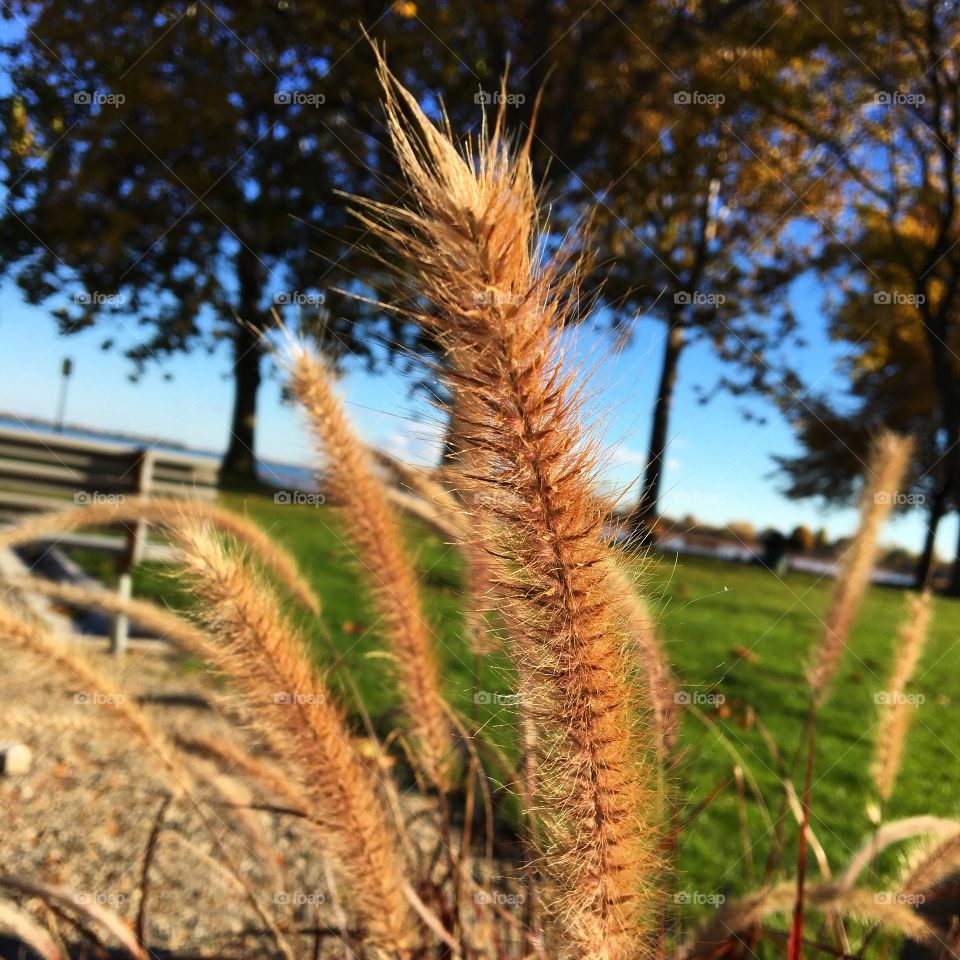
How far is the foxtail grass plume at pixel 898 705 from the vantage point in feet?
4.89

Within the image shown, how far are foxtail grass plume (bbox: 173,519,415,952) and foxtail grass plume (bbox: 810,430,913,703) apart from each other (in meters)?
0.96

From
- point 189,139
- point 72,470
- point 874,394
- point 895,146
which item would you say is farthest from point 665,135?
point 874,394

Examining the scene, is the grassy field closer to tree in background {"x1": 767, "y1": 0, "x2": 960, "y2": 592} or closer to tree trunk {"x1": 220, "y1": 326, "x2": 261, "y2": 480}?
tree in background {"x1": 767, "y1": 0, "x2": 960, "y2": 592}

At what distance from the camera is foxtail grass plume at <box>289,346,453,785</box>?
1.34 metres

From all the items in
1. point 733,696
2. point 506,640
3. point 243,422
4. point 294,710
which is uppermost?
point 243,422

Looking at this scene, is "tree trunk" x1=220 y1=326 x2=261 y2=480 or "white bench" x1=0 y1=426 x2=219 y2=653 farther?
"tree trunk" x1=220 y1=326 x2=261 y2=480

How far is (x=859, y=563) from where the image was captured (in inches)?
65.2

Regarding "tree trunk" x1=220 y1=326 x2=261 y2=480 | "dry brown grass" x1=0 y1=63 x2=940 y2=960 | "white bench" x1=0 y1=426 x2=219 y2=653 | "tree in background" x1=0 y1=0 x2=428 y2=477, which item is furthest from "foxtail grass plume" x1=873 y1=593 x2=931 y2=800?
"tree trunk" x1=220 y1=326 x2=261 y2=480

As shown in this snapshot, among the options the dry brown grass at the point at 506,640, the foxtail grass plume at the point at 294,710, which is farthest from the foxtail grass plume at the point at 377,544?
the foxtail grass plume at the point at 294,710

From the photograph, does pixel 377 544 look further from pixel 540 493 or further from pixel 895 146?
pixel 895 146

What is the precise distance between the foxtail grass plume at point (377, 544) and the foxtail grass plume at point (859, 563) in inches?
31.1

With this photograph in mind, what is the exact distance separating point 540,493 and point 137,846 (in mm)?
2708

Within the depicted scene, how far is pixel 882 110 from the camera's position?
9.27 meters

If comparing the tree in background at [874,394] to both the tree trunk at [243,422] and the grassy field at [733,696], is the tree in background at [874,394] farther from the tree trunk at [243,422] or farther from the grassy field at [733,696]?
the tree trunk at [243,422]
